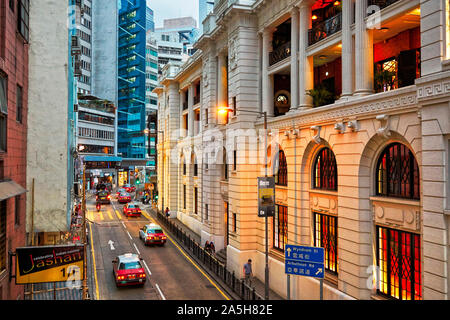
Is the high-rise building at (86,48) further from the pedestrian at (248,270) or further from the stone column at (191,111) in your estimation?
the pedestrian at (248,270)

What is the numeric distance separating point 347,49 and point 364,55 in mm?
1039

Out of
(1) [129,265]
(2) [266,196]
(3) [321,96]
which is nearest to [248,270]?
(1) [129,265]

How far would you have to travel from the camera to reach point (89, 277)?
81.8ft

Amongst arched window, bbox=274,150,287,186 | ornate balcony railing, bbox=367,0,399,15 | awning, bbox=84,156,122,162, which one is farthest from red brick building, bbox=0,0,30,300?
awning, bbox=84,156,122,162

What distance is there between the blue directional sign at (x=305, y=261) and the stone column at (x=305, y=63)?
28.8ft

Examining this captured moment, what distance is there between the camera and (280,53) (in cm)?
2416

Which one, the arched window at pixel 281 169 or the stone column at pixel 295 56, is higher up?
the stone column at pixel 295 56

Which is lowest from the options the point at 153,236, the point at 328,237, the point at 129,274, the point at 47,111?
the point at 129,274

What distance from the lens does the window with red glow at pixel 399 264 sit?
13.9m

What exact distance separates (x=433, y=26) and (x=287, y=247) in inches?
371

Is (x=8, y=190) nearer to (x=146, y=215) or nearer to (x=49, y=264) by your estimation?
(x=49, y=264)

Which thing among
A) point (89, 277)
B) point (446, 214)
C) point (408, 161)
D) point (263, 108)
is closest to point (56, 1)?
point (263, 108)

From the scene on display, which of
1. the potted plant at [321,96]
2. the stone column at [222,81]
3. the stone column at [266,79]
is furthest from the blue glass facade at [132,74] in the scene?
the potted plant at [321,96]

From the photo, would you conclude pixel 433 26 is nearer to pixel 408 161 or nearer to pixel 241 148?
pixel 408 161
